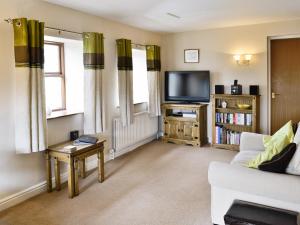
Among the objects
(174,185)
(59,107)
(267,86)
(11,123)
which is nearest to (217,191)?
(174,185)

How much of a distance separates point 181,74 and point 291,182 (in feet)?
12.8

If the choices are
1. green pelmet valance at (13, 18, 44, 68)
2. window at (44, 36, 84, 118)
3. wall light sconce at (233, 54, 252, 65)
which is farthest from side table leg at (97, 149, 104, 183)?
wall light sconce at (233, 54, 252, 65)

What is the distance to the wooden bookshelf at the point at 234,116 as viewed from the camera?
4984 mm

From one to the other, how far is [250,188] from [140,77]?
3.86 m

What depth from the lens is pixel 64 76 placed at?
4.08 metres

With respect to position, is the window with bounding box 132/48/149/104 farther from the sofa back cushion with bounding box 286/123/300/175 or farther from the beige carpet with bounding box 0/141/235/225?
the sofa back cushion with bounding box 286/123/300/175

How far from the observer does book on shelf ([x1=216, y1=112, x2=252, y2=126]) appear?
16.7ft

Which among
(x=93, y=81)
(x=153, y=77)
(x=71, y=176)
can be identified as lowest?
(x=71, y=176)

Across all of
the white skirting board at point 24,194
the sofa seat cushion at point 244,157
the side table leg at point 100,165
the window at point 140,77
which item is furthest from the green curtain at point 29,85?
the window at point 140,77

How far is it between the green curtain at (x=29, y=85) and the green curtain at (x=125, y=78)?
1601mm

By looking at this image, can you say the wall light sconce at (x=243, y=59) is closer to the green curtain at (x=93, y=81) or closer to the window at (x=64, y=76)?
the green curtain at (x=93, y=81)

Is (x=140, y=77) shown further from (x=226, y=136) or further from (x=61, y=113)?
(x=61, y=113)

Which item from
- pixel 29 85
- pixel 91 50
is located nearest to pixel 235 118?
pixel 91 50

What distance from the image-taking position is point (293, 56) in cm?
488
